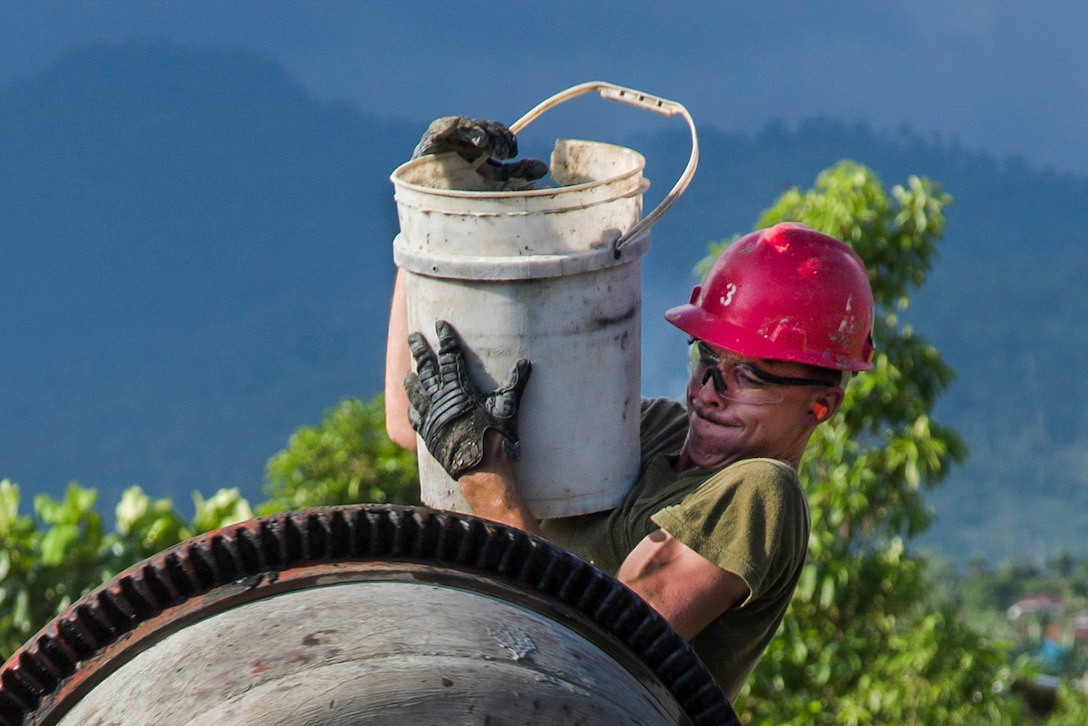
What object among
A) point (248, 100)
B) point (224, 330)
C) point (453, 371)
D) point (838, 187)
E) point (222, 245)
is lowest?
point (224, 330)

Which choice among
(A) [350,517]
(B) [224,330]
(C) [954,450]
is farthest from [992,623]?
(B) [224,330]

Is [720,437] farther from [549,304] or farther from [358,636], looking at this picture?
[358,636]

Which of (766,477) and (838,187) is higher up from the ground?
(766,477)

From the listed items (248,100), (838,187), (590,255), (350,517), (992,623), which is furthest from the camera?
(248,100)

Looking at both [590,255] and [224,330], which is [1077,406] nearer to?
[224,330]

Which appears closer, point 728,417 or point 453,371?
point 453,371

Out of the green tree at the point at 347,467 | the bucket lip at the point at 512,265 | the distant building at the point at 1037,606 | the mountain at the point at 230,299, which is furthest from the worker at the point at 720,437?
the mountain at the point at 230,299

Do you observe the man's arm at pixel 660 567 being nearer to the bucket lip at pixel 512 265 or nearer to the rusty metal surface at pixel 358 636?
the bucket lip at pixel 512 265

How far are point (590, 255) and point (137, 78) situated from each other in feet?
166

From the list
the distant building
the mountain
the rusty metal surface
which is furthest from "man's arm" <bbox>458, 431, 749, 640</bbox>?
the mountain

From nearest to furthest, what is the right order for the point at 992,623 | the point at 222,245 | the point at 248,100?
the point at 992,623 → the point at 222,245 → the point at 248,100

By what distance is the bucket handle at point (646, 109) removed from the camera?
278 centimetres

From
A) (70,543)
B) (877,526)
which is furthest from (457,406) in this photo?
(877,526)

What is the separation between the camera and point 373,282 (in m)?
54.2
